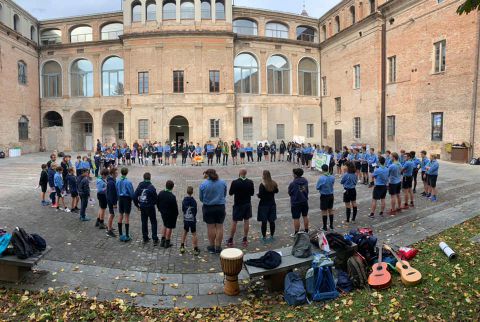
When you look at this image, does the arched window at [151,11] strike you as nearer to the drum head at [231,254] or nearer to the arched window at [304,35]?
the arched window at [304,35]

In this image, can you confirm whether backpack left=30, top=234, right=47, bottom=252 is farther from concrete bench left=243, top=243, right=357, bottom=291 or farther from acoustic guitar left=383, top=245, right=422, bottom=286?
acoustic guitar left=383, top=245, right=422, bottom=286

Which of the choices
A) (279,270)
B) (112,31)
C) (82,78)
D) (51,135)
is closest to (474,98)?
(279,270)

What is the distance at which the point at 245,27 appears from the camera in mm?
37125

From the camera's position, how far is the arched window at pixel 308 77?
38.6m

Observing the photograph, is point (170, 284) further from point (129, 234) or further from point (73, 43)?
point (73, 43)

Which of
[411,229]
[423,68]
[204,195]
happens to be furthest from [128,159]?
[423,68]

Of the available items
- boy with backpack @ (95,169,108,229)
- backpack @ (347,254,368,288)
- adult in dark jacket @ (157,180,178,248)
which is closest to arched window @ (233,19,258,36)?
boy with backpack @ (95,169,108,229)

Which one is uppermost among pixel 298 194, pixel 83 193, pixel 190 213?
pixel 298 194

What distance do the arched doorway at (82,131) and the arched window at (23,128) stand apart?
4.48 metres

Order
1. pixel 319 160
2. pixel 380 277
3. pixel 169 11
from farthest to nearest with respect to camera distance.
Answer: pixel 169 11 → pixel 319 160 → pixel 380 277

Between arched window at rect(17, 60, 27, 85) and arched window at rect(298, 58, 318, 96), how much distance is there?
92.8 ft

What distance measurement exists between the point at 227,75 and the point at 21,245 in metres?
29.7

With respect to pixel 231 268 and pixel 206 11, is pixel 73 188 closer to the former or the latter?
pixel 231 268

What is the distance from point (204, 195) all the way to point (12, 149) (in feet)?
103
